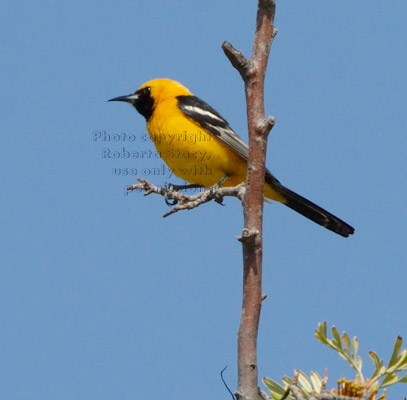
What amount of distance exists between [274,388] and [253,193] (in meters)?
0.70

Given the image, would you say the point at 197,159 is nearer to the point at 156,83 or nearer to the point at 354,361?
the point at 156,83

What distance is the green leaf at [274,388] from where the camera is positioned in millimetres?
2191

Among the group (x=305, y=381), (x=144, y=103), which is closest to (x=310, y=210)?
(x=144, y=103)

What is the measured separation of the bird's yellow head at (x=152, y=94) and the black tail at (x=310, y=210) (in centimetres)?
131

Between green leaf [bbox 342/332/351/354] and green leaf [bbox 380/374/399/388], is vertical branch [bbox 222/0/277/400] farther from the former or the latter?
green leaf [bbox 380/374/399/388]

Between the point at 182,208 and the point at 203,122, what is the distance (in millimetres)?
2424

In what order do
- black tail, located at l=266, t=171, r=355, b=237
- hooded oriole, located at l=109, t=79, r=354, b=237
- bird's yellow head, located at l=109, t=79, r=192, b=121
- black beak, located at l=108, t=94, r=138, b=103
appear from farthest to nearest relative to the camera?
black beak, located at l=108, t=94, r=138, b=103 → bird's yellow head, located at l=109, t=79, r=192, b=121 → hooded oriole, located at l=109, t=79, r=354, b=237 → black tail, located at l=266, t=171, r=355, b=237

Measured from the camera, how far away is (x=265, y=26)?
8.41 feet

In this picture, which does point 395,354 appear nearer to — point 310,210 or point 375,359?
point 375,359

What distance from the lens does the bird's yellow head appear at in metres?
6.05

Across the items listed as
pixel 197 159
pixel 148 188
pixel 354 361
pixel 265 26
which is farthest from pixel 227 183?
pixel 354 361

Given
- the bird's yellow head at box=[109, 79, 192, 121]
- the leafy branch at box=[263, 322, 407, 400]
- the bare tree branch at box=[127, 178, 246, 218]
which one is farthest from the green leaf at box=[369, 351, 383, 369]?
the bird's yellow head at box=[109, 79, 192, 121]

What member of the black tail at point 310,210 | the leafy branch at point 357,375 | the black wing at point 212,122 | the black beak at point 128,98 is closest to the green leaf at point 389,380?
the leafy branch at point 357,375

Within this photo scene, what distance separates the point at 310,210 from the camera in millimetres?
5391
